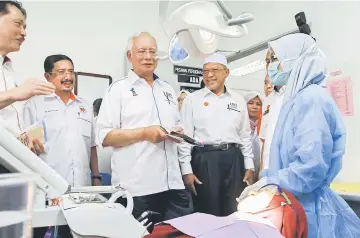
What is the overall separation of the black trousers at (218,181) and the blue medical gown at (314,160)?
76cm

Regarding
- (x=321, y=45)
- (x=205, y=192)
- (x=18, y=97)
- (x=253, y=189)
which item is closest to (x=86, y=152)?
(x=205, y=192)

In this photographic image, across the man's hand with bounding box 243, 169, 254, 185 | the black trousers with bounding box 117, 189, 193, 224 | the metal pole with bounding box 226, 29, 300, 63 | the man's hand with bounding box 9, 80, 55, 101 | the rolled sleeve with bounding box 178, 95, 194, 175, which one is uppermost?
the metal pole with bounding box 226, 29, 300, 63

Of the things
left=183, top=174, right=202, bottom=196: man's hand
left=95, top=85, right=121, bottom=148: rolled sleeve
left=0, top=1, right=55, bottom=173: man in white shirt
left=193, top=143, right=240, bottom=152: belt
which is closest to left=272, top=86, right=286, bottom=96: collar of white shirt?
left=193, top=143, right=240, bottom=152: belt

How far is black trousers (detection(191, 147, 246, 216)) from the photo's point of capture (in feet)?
7.78

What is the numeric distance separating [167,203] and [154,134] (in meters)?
0.43

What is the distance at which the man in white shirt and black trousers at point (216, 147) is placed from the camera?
2.38m

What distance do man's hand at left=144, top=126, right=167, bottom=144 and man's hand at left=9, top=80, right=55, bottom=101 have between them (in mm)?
672

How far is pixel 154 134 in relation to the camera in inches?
77.1

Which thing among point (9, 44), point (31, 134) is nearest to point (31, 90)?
point (31, 134)

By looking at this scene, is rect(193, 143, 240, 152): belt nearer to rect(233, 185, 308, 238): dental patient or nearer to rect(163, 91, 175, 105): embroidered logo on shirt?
rect(163, 91, 175, 105): embroidered logo on shirt

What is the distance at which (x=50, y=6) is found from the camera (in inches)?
129

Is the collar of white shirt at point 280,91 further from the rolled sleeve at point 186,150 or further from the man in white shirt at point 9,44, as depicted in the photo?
the man in white shirt at point 9,44

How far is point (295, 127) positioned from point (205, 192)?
0.98 meters

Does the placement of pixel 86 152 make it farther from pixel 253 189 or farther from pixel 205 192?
pixel 253 189
